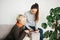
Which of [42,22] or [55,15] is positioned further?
[42,22]

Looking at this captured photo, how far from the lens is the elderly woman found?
308cm

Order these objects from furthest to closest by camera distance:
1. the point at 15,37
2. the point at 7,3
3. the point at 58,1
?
the point at 58,1 < the point at 7,3 < the point at 15,37

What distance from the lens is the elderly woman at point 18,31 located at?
121 inches

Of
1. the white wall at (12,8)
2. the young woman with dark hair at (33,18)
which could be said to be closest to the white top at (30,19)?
the young woman with dark hair at (33,18)

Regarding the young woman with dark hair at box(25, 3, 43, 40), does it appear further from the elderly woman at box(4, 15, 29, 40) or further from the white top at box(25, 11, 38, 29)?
the elderly woman at box(4, 15, 29, 40)

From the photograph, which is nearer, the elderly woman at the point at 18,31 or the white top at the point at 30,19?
the elderly woman at the point at 18,31

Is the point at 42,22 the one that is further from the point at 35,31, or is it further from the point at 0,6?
the point at 0,6

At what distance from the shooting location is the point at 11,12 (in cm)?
335

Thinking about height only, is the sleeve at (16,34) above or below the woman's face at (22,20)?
below

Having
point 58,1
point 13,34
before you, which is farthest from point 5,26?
point 58,1

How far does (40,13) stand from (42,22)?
0.56ft

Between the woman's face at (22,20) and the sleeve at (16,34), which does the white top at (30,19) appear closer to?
the woman's face at (22,20)

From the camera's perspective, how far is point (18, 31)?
308 centimetres

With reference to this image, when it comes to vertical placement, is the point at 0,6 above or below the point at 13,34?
above
